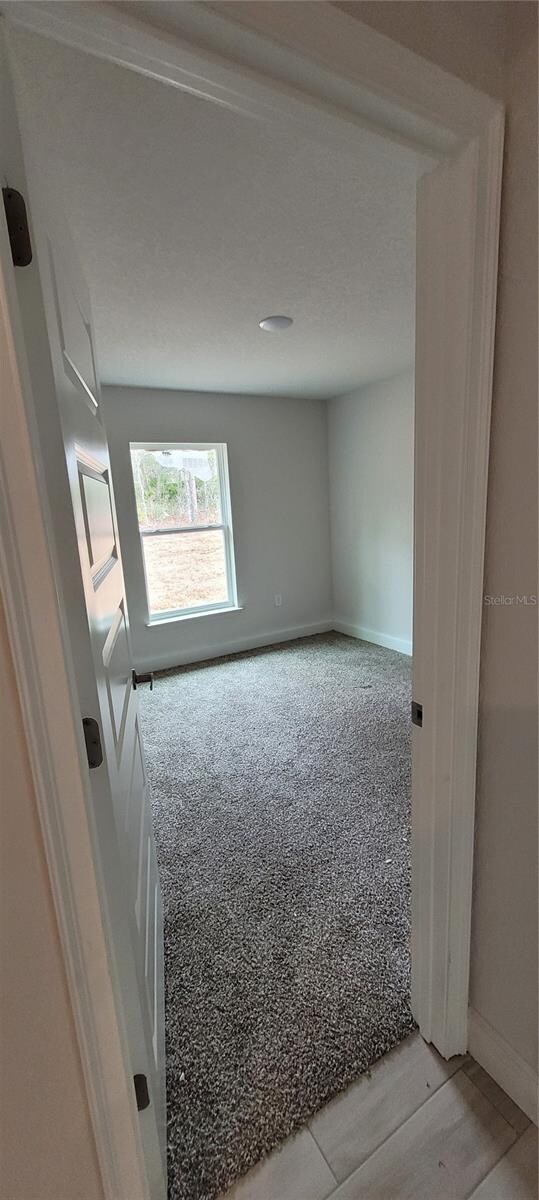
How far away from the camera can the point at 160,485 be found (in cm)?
378

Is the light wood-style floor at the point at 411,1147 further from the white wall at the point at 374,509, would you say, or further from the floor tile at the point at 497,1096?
the white wall at the point at 374,509

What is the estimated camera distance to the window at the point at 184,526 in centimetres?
374

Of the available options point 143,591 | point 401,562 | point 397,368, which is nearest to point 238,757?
point 143,591

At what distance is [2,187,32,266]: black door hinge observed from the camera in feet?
1.96

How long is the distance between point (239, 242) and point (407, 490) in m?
2.57

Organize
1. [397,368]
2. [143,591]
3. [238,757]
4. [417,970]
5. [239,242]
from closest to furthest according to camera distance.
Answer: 1. [417,970]
2. [239,242]
3. [238,757]
4. [397,368]
5. [143,591]

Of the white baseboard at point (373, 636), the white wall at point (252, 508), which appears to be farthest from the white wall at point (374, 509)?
the white wall at point (252, 508)

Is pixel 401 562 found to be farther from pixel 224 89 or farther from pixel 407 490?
pixel 224 89

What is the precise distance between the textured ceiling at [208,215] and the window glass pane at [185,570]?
62.8 inches

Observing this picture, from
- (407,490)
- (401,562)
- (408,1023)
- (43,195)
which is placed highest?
(43,195)

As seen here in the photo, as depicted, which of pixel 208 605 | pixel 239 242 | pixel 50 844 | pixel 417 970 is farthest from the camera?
pixel 208 605

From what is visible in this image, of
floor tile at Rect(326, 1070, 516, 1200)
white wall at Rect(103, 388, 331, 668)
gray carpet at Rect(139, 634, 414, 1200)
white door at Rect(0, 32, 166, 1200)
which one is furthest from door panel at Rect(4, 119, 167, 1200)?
white wall at Rect(103, 388, 331, 668)

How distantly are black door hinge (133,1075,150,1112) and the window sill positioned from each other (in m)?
3.16

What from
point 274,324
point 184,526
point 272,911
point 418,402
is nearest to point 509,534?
point 418,402
